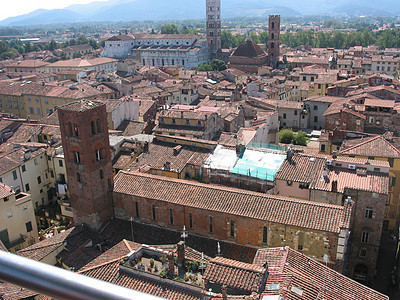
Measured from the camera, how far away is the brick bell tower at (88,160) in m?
26.3

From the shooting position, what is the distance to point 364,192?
2623 cm

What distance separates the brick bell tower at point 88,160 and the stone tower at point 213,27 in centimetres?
11017

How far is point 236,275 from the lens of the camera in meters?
17.9

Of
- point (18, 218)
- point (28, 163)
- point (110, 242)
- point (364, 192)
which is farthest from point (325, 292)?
point (28, 163)

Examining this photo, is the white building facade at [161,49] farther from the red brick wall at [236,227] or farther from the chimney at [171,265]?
the chimney at [171,265]

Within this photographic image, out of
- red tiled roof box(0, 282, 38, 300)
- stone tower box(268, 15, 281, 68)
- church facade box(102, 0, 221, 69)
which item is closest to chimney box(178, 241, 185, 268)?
red tiled roof box(0, 282, 38, 300)

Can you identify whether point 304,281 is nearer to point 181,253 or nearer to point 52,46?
point 181,253

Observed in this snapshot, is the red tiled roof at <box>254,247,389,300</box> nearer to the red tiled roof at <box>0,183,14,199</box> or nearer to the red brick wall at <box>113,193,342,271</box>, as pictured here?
the red brick wall at <box>113,193,342,271</box>

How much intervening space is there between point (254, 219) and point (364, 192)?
835 centimetres

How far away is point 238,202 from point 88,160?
405 inches

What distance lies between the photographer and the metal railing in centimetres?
261

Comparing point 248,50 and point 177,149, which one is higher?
point 248,50

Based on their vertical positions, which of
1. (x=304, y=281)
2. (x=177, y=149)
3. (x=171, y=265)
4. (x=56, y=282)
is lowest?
(x=171, y=265)

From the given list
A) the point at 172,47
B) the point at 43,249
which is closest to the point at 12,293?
the point at 43,249
